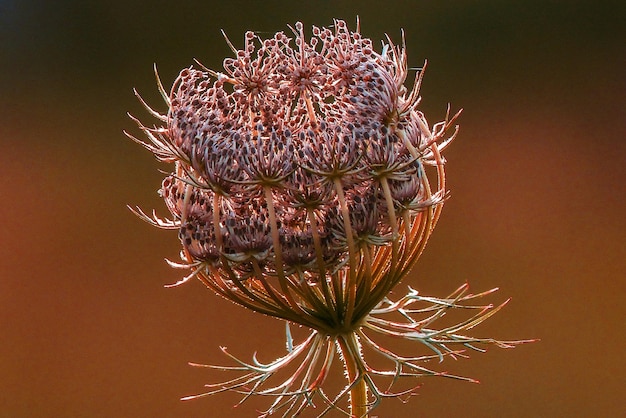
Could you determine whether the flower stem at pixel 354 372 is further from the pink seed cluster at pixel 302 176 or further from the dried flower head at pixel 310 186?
the pink seed cluster at pixel 302 176

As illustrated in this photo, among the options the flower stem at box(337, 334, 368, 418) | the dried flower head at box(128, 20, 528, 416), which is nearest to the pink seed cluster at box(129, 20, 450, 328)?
the dried flower head at box(128, 20, 528, 416)

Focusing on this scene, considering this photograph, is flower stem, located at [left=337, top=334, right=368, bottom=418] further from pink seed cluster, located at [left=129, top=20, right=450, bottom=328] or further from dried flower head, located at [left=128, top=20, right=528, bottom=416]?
pink seed cluster, located at [left=129, top=20, right=450, bottom=328]

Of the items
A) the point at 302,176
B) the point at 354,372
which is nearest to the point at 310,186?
the point at 302,176

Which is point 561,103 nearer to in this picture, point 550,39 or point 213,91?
point 550,39

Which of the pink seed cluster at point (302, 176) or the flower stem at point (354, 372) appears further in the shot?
the flower stem at point (354, 372)

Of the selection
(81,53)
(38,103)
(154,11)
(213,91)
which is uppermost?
(154,11)

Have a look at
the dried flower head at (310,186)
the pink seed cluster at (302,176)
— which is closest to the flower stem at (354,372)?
the dried flower head at (310,186)

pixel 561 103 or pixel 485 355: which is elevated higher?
pixel 561 103

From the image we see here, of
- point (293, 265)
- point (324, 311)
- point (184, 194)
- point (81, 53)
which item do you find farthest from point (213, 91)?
point (81, 53)
